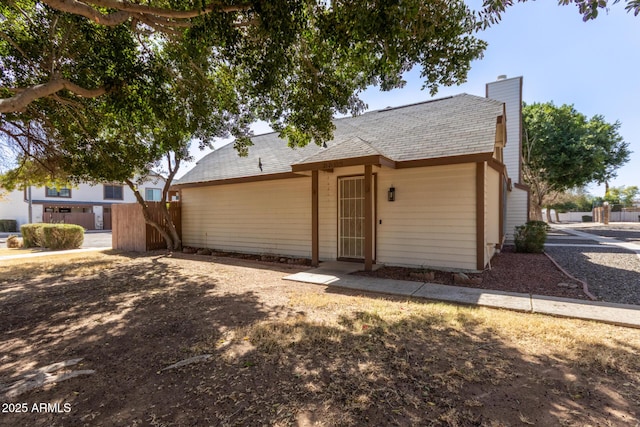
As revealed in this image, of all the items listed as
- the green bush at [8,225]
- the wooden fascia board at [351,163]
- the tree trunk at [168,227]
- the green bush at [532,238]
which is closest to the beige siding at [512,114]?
the green bush at [532,238]

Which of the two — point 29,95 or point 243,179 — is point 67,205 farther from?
point 29,95

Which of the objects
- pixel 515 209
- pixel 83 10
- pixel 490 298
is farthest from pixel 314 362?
pixel 515 209

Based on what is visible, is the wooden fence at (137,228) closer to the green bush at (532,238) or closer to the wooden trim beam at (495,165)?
the wooden trim beam at (495,165)

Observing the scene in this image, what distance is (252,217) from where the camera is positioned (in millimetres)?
10516

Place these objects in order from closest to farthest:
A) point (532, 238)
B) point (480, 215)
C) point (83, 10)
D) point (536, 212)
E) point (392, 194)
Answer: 1. point (83, 10)
2. point (480, 215)
3. point (392, 194)
4. point (532, 238)
5. point (536, 212)

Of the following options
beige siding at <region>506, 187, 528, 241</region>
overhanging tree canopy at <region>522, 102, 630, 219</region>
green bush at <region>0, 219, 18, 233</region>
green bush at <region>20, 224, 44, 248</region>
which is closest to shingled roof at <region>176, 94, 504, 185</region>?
beige siding at <region>506, 187, 528, 241</region>

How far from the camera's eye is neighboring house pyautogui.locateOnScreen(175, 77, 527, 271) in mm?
6754

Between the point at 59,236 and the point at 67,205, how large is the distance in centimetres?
1897

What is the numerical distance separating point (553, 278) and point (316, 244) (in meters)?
5.48

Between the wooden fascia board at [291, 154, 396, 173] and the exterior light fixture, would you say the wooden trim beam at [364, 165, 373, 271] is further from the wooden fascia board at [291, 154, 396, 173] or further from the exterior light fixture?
the exterior light fixture

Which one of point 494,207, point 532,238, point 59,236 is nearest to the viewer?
point 494,207

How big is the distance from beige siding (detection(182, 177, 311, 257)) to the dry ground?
4354mm

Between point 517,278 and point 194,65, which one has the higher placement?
point 194,65

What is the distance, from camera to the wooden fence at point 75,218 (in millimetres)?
26298
